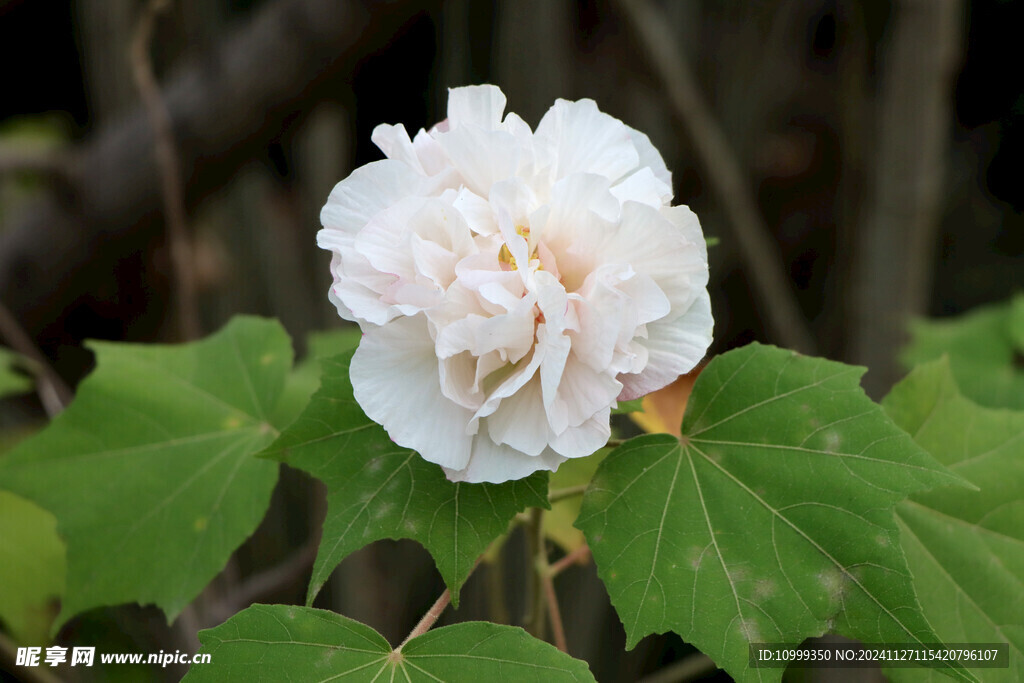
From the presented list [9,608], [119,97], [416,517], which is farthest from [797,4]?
[9,608]

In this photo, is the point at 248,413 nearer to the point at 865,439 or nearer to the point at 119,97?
the point at 865,439

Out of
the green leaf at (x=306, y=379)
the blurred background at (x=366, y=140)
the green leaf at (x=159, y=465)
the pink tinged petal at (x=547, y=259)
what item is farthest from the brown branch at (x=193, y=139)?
the pink tinged petal at (x=547, y=259)

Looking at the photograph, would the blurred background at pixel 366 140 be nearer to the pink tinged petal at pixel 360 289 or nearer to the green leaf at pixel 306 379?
the green leaf at pixel 306 379

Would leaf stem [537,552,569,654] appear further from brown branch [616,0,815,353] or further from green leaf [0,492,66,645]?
brown branch [616,0,815,353]

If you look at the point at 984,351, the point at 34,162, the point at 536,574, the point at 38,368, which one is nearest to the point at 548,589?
the point at 536,574

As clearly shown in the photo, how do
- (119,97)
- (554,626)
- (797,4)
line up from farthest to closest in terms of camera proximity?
(797,4) → (119,97) → (554,626)
